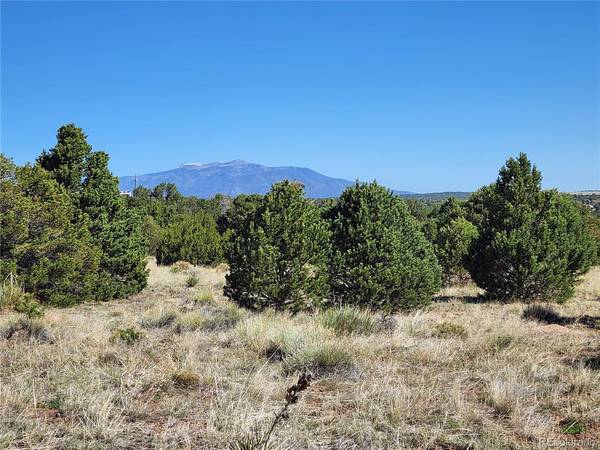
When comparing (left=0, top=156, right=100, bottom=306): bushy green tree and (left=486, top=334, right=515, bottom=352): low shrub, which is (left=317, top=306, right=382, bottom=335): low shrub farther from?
(left=0, top=156, right=100, bottom=306): bushy green tree

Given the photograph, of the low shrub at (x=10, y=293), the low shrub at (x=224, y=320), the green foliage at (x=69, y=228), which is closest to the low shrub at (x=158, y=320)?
the low shrub at (x=224, y=320)

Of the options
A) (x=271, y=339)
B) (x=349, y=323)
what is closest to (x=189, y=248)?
(x=349, y=323)

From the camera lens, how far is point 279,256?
11.6 meters

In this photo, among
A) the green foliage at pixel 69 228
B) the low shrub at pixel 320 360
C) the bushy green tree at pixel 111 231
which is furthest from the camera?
the bushy green tree at pixel 111 231

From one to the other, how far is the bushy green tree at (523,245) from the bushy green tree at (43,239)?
45.0 ft

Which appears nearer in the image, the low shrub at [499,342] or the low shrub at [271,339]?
the low shrub at [271,339]

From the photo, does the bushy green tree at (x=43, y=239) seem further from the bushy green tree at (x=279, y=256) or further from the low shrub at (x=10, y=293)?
the bushy green tree at (x=279, y=256)

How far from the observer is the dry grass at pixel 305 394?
147 inches

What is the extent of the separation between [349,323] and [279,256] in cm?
368

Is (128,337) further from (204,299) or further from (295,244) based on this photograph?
(204,299)

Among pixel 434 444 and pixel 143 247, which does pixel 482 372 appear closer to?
pixel 434 444

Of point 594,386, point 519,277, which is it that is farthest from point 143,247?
point 594,386

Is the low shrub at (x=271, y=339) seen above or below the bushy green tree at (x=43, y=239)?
below

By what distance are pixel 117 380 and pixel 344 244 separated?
334 inches
